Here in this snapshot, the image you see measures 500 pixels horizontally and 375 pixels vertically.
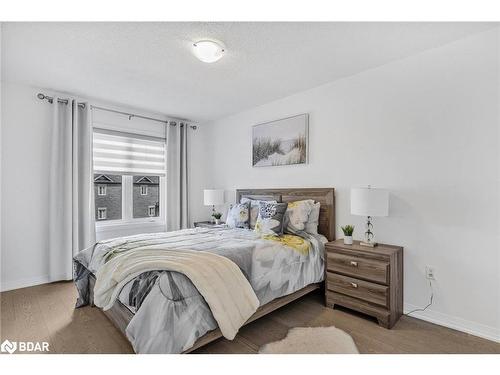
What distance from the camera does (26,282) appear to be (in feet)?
10.4

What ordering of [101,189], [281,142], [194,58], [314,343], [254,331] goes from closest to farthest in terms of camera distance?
[314,343], [254,331], [194,58], [281,142], [101,189]

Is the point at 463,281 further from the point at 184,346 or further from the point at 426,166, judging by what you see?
Result: the point at 184,346

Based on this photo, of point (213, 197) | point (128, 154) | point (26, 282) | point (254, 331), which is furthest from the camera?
point (213, 197)

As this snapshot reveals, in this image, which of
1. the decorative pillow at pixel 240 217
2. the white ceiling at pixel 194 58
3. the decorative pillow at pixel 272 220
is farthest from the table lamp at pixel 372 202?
the decorative pillow at pixel 240 217

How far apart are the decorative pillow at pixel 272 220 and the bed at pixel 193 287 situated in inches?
6.4

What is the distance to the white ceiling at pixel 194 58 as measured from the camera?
2.05m

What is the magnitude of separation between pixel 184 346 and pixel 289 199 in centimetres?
223

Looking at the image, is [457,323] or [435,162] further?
[435,162]

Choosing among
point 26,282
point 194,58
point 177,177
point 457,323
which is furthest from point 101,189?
point 457,323

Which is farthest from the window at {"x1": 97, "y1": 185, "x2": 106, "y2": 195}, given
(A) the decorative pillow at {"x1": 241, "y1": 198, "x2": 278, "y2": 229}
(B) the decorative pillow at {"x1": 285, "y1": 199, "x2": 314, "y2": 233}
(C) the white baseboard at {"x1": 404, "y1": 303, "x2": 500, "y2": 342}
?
(C) the white baseboard at {"x1": 404, "y1": 303, "x2": 500, "y2": 342}

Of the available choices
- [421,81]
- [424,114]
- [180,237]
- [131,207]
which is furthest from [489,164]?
[131,207]

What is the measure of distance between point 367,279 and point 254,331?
1106mm

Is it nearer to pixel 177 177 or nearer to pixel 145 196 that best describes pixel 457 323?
pixel 177 177

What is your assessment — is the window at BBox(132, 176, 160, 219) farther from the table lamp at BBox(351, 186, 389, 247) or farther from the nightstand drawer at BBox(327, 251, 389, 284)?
the table lamp at BBox(351, 186, 389, 247)
